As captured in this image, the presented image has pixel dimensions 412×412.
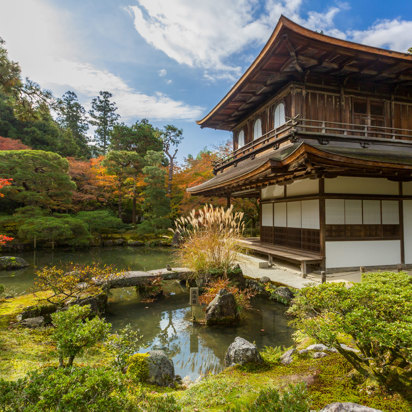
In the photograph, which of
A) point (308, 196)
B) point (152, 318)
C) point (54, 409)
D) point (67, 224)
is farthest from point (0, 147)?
point (54, 409)

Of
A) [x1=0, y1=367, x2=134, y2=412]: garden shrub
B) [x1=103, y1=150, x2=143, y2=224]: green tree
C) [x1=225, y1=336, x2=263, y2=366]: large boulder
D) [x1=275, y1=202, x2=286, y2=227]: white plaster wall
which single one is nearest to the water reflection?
[x1=225, y1=336, x2=263, y2=366]: large boulder

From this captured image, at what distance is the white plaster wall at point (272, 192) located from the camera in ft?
24.1

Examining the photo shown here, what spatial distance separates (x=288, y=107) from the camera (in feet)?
22.3

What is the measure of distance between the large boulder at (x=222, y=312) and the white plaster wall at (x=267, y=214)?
4.59 metres

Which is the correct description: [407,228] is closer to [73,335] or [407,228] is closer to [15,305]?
[73,335]

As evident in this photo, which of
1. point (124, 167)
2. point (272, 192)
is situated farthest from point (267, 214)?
point (124, 167)

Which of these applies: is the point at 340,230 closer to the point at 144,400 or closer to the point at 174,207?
the point at 144,400

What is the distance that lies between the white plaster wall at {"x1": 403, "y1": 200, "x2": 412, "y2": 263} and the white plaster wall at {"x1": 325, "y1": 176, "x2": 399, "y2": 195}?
1.44 ft

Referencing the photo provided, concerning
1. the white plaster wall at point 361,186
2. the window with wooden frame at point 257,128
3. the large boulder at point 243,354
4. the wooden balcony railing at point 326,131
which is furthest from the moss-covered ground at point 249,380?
the window with wooden frame at point 257,128

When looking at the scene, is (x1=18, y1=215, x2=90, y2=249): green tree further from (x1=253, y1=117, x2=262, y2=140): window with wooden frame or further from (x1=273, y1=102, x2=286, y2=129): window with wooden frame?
(x1=273, y1=102, x2=286, y2=129): window with wooden frame

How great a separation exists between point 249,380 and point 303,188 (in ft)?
16.5

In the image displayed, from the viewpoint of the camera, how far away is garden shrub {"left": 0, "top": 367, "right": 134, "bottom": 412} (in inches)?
43.0

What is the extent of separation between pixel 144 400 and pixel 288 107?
7.10m

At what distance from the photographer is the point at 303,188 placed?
6.14m
